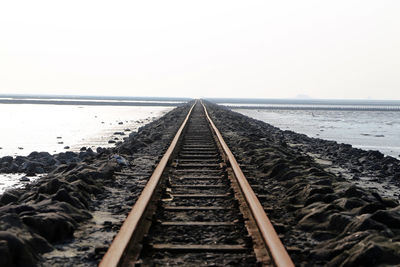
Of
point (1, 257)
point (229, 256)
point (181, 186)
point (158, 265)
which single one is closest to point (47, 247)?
point (1, 257)

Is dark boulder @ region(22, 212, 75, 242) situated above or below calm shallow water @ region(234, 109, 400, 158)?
above

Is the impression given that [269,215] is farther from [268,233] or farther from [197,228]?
[268,233]

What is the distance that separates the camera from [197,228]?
5.61 meters

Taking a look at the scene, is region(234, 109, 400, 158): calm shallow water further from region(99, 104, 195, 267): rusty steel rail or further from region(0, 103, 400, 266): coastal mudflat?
region(99, 104, 195, 267): rusty steel rail

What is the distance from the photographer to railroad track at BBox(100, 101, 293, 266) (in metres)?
4.53

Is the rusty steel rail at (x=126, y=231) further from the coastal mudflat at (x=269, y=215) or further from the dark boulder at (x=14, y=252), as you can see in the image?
the dark boulder at (x=14, y=252)

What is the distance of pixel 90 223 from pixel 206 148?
26.2 feet

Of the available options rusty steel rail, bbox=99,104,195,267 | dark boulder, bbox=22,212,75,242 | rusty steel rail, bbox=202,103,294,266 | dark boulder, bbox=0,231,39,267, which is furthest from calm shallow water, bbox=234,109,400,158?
dark boulder, bbox=0,231,39,267

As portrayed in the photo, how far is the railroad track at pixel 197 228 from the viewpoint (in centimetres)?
453

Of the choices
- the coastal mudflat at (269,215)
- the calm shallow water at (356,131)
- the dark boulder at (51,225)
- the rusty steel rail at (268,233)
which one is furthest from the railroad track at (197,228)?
the calm shallow water at (356,131)

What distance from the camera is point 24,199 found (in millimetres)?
7570

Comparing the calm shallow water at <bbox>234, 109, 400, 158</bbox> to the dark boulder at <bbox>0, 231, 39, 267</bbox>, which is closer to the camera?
the dark boulder at <bbox>0, 231, 39, 267</bbox>

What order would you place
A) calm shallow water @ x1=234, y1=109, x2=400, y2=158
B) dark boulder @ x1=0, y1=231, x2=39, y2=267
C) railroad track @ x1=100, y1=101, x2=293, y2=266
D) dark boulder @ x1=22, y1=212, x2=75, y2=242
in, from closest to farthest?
dark boulder @ x1=0, y1=231, x2=39, y2=267 < railroad track @ x1=100, y1=101, x2=293, y2=266 < dark boulder @ x1=22, y1=212, x2=75, y2=242 < calm shallow water @ x1=234, y1=109, x2=400, y2=158

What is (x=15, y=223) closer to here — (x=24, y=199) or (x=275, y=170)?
Result: (x=24, y=199)
